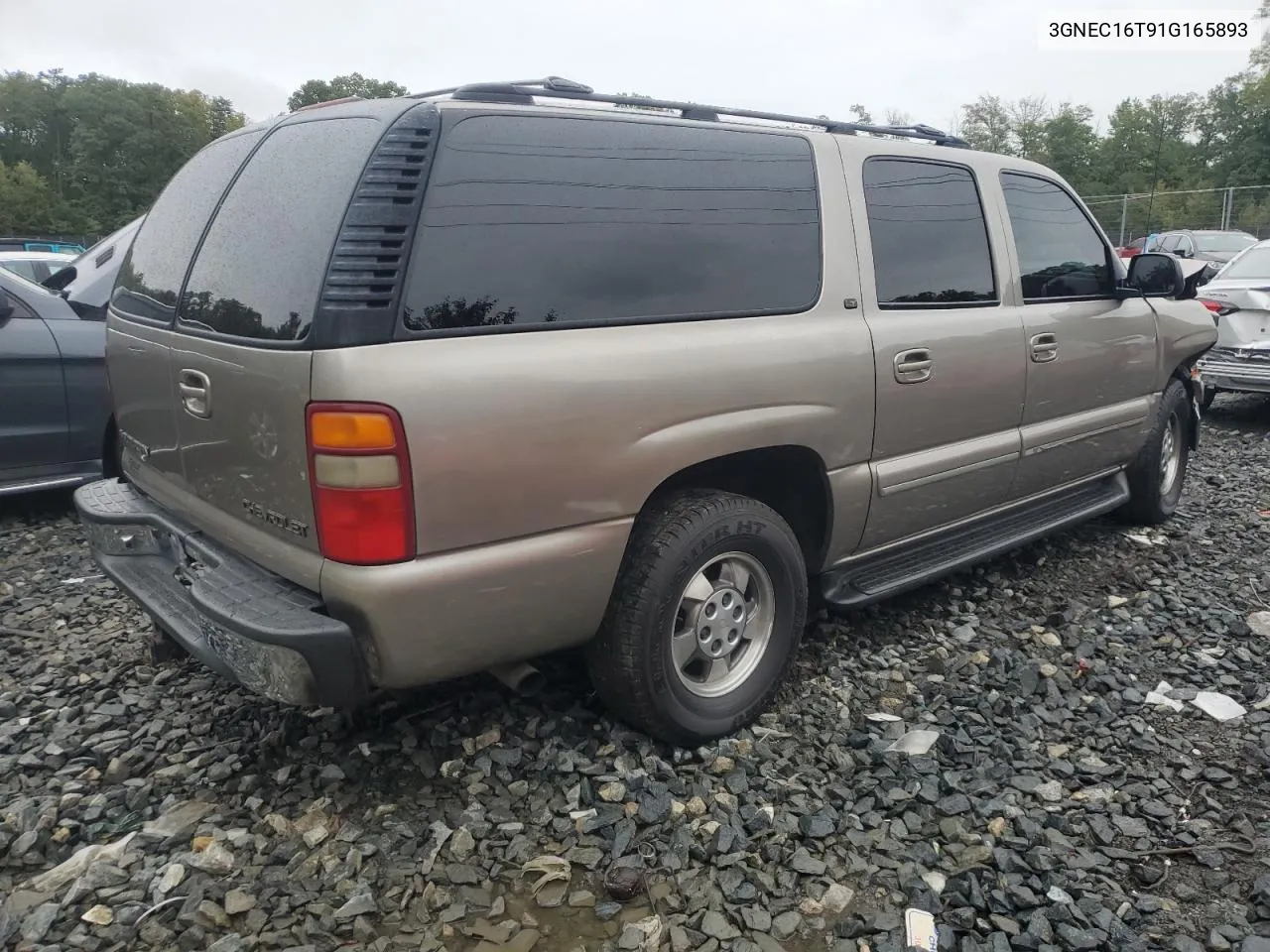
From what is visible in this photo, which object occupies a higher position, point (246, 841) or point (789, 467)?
point (789, 467)

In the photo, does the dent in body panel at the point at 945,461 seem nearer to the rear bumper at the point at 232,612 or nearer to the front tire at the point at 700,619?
the front tire at the point at 700,619

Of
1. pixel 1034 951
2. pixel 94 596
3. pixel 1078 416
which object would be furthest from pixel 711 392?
pixel 94 596

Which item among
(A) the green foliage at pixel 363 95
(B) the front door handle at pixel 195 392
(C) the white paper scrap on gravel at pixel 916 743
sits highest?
(A) the green foliage at pixel 363 95

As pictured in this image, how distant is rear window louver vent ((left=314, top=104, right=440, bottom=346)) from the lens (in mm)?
2152

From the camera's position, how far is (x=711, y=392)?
2.67 metres

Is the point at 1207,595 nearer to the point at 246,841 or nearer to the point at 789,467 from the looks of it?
the point at 789,467

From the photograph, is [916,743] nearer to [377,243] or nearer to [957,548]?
[957,548]

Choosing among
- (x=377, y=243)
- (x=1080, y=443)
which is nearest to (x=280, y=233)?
(x=377, y=243)

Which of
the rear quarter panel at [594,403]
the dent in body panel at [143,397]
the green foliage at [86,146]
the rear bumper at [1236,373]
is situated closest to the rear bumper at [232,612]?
the dent in body panel at [143,397]

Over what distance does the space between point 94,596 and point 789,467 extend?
121 inches

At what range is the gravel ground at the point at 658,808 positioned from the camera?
2.21 m

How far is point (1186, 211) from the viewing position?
26.6 m

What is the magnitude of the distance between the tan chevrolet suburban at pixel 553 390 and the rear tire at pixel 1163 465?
1506mm

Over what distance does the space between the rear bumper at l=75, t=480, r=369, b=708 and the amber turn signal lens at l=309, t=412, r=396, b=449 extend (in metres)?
0.43
